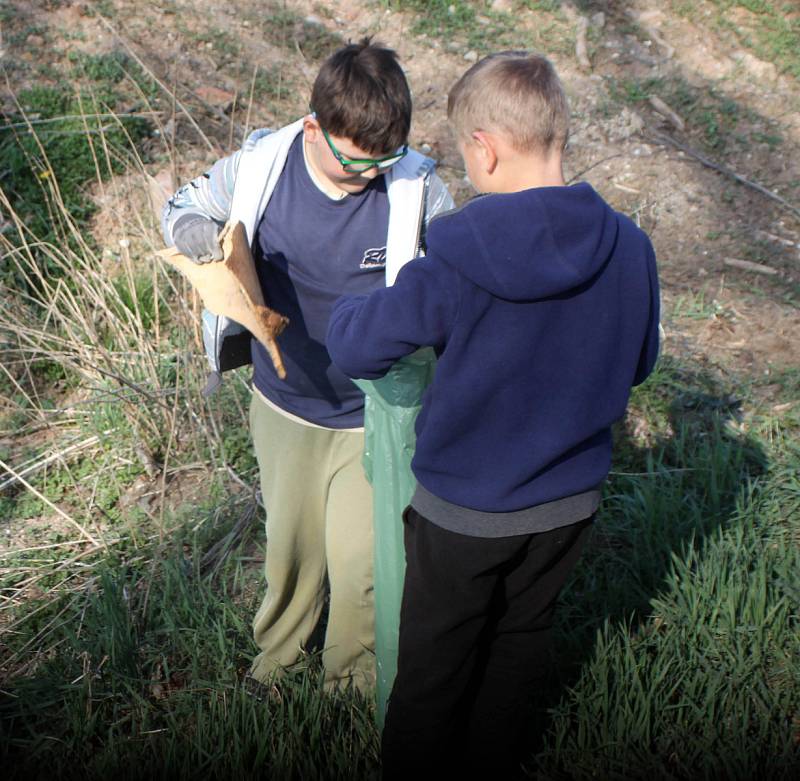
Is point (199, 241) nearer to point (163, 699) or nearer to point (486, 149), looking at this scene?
point (486, 149)

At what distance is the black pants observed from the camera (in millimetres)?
1641

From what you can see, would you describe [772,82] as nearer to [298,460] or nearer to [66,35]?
[66,35]

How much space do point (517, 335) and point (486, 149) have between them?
33 cm

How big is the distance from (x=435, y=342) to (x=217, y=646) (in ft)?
4.58

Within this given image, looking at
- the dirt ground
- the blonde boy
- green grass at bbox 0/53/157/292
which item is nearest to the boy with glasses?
the blonde boy

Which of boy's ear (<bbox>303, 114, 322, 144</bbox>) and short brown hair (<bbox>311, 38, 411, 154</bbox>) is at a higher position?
short brown hair (<bbox>311, 38, 411, 154</bbox>)

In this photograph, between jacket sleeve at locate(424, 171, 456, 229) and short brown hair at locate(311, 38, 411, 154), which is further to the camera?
jacket sleeve at locate(424, 171, 456, 229)

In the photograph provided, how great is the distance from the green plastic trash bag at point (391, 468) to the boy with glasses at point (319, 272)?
12 centimetres

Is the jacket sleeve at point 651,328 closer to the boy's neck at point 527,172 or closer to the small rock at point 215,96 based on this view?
the boy's neck at point 527,172

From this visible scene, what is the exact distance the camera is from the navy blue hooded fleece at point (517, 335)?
137cm

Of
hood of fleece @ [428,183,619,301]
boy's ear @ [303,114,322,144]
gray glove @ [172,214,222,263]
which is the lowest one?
gray glove @ [172,214,222,263]

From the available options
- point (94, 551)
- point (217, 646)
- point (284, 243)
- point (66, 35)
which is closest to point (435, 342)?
point (284, 243)

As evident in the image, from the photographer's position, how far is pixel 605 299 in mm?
1474

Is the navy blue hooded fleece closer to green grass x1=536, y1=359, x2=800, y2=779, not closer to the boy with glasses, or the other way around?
the boy with glasses
